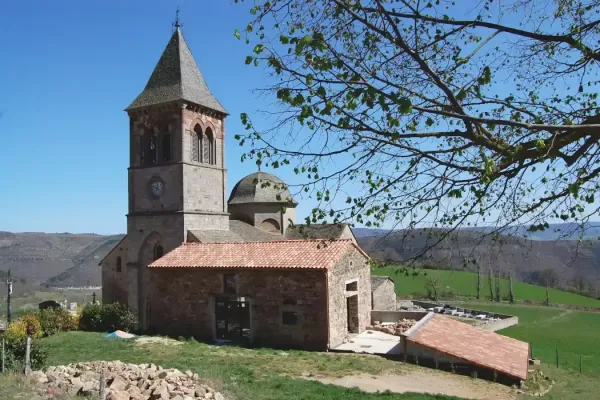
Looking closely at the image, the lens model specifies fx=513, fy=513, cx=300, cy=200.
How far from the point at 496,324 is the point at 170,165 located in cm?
2339

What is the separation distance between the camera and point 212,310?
23.2 metres

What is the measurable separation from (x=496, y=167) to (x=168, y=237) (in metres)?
23.5

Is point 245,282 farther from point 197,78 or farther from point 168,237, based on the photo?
point 197,78

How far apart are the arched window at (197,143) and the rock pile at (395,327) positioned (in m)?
13.1

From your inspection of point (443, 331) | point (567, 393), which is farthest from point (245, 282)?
point (567, 393)

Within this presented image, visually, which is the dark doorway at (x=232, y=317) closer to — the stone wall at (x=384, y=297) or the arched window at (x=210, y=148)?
the arched window at (x=210, y=148)

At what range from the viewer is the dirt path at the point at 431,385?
14281 millimetres

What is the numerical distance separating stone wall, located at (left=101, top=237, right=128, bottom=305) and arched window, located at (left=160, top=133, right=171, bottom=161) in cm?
542

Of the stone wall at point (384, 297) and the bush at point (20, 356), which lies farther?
the stone wall at point (384, 297)

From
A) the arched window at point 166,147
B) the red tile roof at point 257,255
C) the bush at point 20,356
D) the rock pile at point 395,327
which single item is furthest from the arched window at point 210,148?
the bush at point 20,356

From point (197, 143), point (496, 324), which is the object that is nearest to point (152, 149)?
point (197, 143)

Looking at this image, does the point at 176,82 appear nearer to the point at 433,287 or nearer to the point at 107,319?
the point at 107,319

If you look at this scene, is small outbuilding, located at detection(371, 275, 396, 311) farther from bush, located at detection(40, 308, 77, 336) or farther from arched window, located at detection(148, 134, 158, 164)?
bush, located at detection(40, 308, 77, 336)

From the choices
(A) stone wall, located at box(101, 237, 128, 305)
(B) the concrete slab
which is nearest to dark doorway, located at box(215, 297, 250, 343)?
(B) the concrete slab
